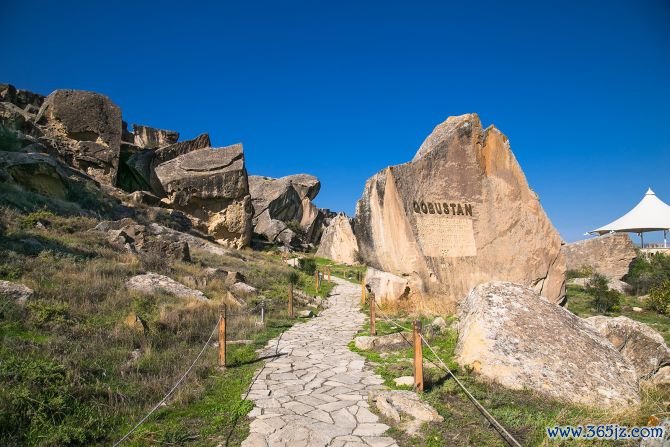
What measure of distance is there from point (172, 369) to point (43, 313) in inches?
101

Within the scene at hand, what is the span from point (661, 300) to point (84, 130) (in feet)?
97.3

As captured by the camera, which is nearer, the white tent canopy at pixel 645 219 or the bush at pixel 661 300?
the bush at pixel 661 300

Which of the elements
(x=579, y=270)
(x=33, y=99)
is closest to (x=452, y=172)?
(x=579, y=270)

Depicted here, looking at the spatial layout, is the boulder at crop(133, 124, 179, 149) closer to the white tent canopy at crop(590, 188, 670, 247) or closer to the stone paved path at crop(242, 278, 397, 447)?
the stone paved path at crop(242, 278, 397, 447)

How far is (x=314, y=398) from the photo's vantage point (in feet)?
16.9

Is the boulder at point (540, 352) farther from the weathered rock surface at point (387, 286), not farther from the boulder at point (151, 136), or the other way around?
the boulder at point (151, 136)

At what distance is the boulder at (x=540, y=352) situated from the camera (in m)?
4.80

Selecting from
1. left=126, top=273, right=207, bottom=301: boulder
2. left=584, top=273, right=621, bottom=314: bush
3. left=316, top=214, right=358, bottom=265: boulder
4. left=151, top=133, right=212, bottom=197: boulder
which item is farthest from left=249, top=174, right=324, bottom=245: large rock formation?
left=584, top=273, right=621, bottom=314: bush

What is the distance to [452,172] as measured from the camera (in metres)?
10.9

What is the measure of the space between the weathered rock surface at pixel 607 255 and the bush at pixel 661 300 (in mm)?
8205

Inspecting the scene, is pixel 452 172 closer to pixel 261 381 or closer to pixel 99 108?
pixel 261 381

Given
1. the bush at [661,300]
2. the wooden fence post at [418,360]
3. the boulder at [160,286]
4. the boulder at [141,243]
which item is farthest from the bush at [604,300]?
the boulder at [141,243]

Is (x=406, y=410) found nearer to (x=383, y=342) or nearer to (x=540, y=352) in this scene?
(x=540, y=352)

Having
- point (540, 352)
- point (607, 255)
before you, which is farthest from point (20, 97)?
point (607, 255)
